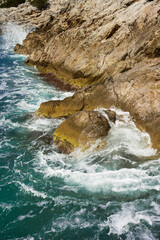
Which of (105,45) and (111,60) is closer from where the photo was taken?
(111,60)

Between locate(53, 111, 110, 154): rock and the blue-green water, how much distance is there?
44 centimetres

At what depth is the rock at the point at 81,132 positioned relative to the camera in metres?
11.2

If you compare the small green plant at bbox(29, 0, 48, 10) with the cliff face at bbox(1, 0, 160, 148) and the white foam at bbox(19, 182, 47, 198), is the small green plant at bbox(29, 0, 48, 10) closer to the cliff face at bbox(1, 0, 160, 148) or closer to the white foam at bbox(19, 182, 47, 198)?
the cliff face at bbox(1, 0, 160, 148)

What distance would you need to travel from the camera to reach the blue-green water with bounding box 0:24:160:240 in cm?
764

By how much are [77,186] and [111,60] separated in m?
12.9

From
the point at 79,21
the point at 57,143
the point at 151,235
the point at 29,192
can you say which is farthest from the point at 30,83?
the point at 151,235

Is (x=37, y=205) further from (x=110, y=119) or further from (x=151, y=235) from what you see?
(x=110, y=119)

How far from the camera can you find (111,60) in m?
18.8

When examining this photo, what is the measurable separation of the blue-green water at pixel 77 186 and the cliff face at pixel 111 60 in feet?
4.12

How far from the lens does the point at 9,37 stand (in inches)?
2045

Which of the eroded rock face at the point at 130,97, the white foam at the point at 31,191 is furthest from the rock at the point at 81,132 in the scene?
the white foam at the point at 31,191

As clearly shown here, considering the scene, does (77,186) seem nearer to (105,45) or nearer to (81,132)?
(81,132)

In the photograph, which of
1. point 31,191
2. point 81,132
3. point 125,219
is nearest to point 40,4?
point 81,132

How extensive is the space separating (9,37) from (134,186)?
52.7m
